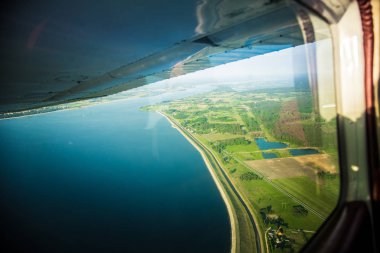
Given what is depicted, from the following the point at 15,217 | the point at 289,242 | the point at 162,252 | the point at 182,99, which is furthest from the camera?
the point at 182,99

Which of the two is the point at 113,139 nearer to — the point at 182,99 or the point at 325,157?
the point at 182,99

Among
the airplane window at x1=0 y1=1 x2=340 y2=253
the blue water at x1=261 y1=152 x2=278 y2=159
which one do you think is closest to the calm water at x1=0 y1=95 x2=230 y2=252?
the airplane window at x1=0 y1=1 x2=340 y2=253

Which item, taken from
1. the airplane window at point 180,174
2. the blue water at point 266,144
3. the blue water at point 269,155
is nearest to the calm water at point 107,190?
the airplane window at point 180,174

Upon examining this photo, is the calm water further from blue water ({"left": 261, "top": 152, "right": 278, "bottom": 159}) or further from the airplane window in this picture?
blue water ({"left": 261, "top": 152, "right": 278, "bottom": 159})

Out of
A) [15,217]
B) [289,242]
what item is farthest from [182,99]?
[289,242]

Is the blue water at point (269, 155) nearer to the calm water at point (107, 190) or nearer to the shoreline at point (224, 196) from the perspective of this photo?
the shoreline at point (224, 196)

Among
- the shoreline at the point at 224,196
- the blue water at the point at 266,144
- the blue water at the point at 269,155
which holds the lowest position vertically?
the shoreline at the point at 224,196
